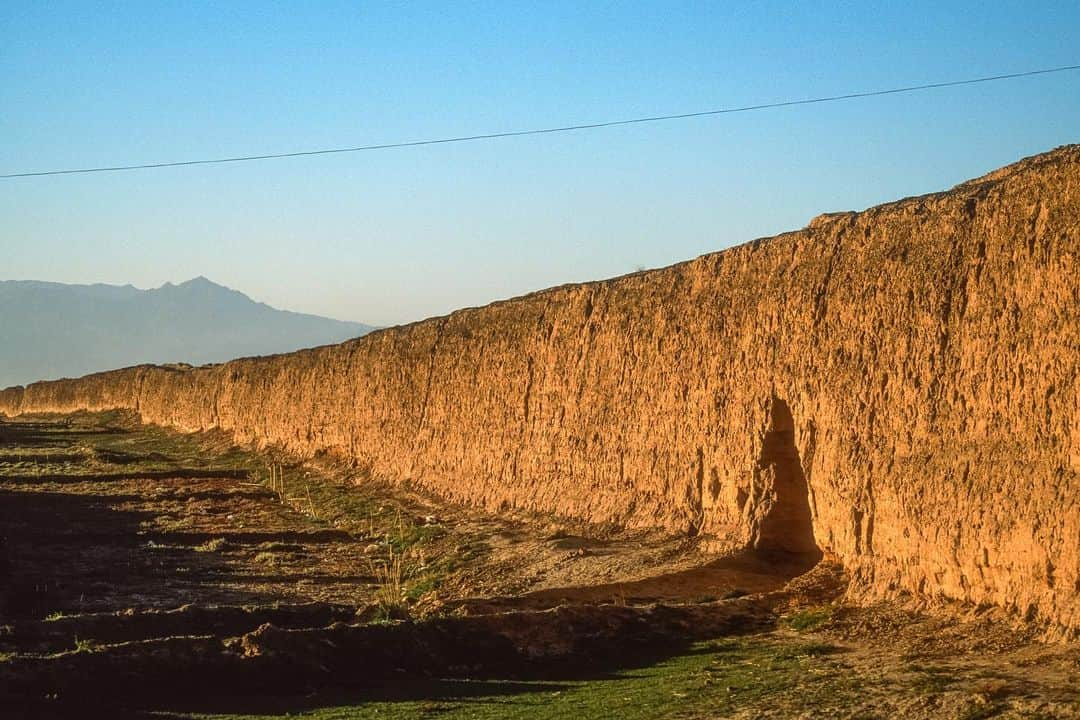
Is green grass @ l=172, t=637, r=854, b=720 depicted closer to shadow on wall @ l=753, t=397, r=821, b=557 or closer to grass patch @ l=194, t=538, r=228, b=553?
shadow on wall @ l=753, t=397, r=821, b=557

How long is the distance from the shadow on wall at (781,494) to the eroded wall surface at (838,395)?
0.04 metres

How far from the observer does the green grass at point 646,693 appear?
10.7m

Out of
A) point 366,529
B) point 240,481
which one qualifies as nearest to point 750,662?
point 366,529

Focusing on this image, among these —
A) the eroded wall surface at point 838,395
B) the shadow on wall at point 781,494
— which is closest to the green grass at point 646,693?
the eroded wall surface at point 838,395

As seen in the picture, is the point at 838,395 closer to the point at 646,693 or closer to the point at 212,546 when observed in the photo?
the point at 646,693

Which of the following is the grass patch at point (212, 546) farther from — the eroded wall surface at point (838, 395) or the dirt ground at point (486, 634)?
the eroded wall surface at point (838, 395)

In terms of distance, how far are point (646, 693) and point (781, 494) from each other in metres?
5.44

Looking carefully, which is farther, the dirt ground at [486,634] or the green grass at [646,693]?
the dirt ground at [486,634]

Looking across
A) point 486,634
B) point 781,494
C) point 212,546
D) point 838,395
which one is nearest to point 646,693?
point 486,634

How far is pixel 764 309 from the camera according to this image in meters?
16.4

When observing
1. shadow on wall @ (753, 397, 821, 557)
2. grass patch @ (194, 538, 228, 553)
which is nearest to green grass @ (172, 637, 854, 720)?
shadow on wall @ (753, 397, 821, 557)

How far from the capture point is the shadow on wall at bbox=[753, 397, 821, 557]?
16109 mm

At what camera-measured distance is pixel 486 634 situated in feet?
44.2

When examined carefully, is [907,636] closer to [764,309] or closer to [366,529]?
[764,309]
